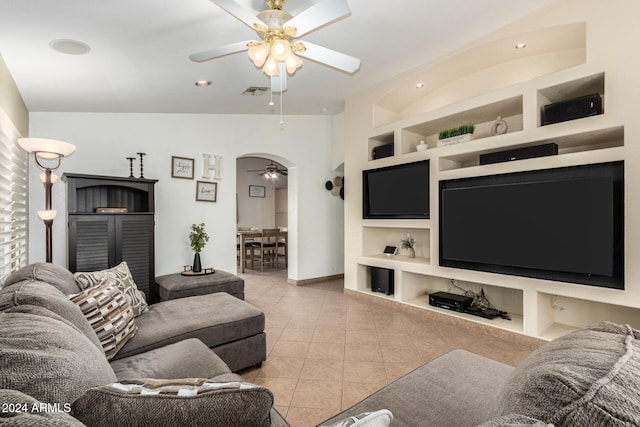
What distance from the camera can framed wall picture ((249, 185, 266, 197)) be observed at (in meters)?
9.86

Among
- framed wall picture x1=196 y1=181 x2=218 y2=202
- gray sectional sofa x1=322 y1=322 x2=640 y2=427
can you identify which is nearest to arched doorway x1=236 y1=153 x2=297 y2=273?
framed wall picture x1=196 y1=181 x2=218 y2=202

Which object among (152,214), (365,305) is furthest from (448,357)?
(152,214)

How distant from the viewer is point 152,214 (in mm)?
3920

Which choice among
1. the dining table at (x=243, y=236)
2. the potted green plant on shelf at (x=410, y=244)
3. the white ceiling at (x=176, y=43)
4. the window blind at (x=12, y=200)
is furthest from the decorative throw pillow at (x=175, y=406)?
the dining table at (x=243, y=236)

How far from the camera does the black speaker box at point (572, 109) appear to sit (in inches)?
99.3

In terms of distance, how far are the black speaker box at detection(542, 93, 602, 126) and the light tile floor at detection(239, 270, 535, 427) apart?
80.2 inches

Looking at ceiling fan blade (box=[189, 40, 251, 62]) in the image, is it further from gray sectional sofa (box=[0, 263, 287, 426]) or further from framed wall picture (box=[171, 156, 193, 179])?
framed wall picture (box=[171, 156, 193, 179])

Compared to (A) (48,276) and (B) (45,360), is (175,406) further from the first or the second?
(A) (48,276)

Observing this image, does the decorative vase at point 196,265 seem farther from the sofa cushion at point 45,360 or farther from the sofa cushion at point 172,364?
the sofa cushion at point 45,360

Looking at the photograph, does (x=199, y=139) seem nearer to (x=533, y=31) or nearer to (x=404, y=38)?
(x=404, y=38)

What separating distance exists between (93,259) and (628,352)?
4.27m

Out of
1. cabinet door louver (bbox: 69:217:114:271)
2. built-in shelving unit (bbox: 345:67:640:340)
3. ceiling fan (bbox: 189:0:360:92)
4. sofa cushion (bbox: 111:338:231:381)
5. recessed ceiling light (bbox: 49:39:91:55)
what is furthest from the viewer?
cabinet door louver (bbox: 69:217:114:271)

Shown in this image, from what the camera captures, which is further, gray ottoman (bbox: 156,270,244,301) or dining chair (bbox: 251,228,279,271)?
dining chair (bbox: 251,228,279,271)

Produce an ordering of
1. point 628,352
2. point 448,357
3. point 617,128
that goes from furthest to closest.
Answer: point 617,128 < point 448,357 < point 628,352
